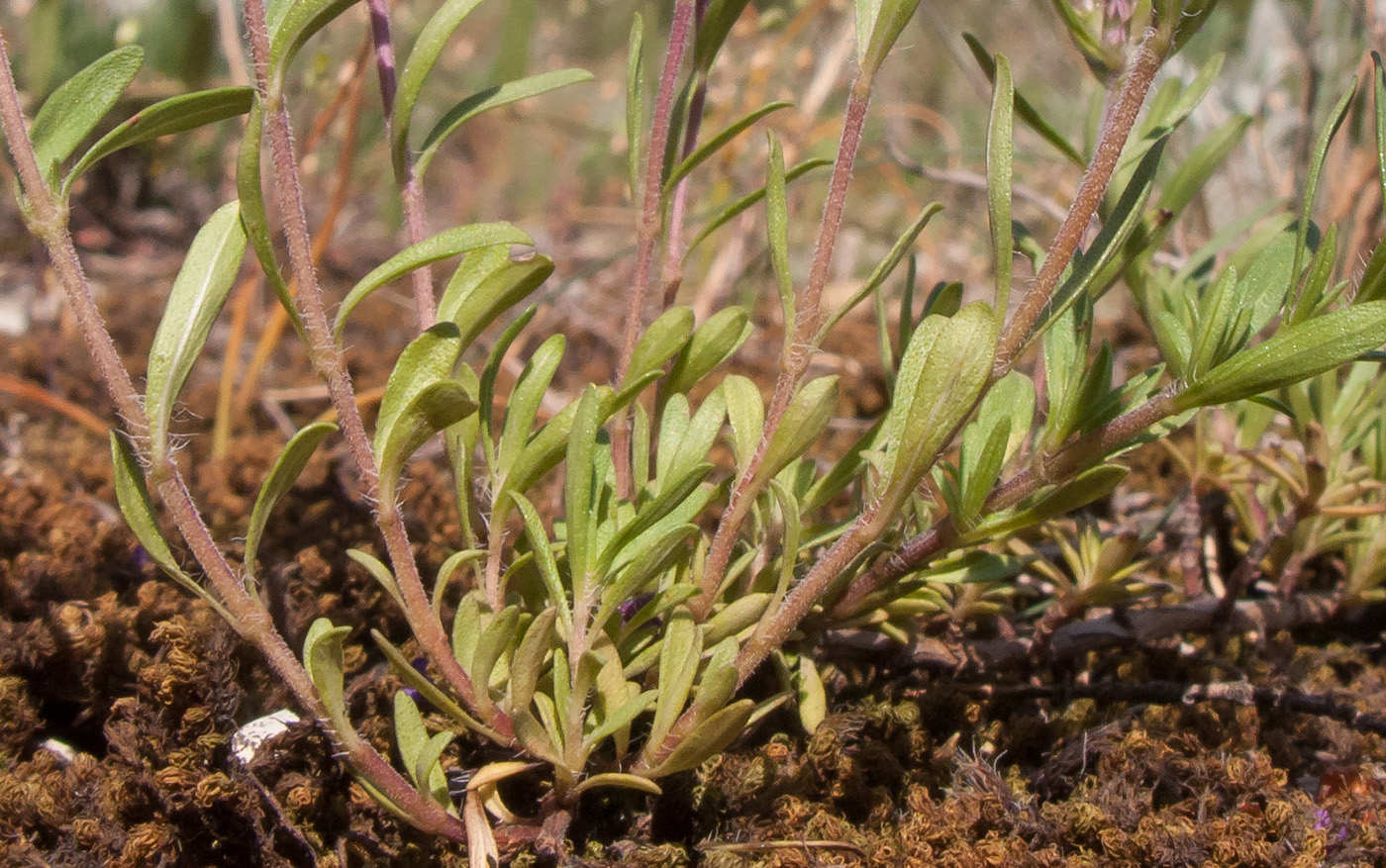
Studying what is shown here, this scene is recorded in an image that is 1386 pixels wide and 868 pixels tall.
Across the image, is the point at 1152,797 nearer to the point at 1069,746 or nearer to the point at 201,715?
the point at 1069,746

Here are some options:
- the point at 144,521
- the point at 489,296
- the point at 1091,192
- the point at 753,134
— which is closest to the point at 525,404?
the point at 489,296

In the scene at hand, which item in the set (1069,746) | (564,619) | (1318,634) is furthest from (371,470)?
(1318,634)

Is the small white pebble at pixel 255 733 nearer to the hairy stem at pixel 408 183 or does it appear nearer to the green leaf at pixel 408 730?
the green leaf at pixel 408 730

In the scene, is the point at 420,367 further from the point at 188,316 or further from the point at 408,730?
the point at 408,730

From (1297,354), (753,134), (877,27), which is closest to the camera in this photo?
(1297,354)

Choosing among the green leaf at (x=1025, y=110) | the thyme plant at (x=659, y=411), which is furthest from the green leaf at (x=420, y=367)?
the green leaf at (x=1025, y=110)

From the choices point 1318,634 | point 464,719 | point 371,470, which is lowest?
point 1318,634
